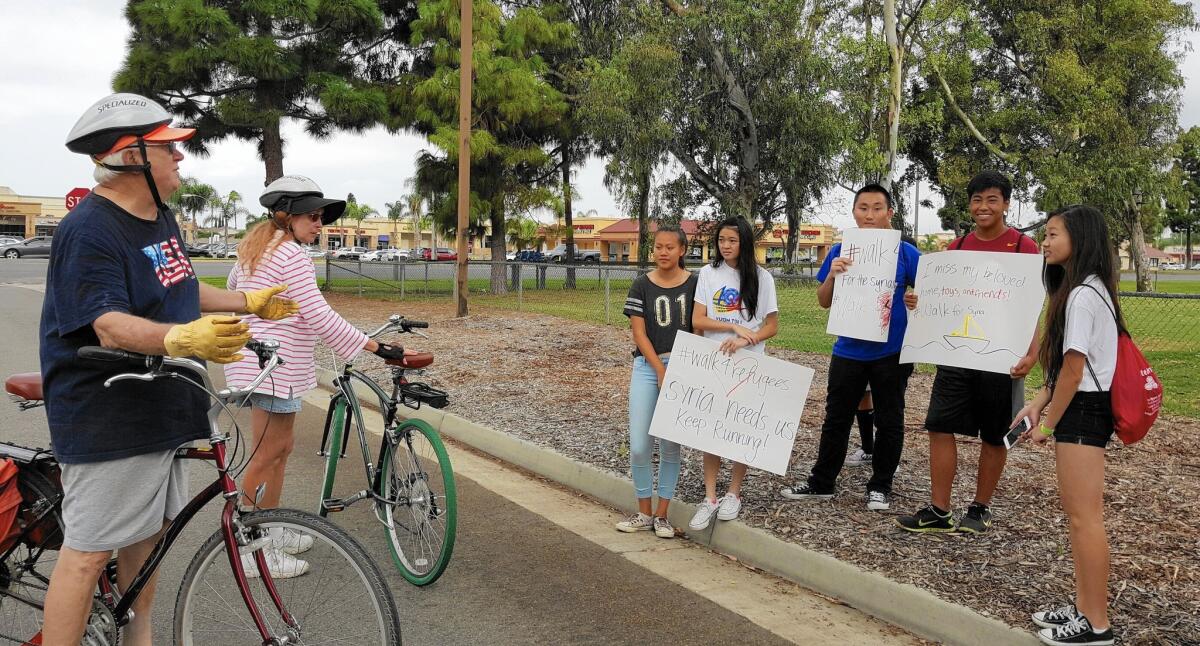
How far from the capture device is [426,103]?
26.7 meters

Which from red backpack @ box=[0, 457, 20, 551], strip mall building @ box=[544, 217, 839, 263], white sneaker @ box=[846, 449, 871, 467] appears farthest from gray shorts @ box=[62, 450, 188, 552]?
strip mall building @ box=[544, 217, 839, 263]

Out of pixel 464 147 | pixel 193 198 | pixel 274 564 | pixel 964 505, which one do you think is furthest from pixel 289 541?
pixel 193 198

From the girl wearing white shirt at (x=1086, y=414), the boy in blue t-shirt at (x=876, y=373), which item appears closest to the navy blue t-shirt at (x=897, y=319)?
the boy in blue t-shirt at (x=876, y=373)

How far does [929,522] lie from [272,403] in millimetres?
3640

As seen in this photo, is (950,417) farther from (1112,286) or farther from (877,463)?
(1112,286)

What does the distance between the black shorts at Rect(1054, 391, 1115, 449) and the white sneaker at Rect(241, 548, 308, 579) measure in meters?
3.05

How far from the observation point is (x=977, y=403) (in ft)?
16.6

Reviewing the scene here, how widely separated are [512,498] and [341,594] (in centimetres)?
A: 355

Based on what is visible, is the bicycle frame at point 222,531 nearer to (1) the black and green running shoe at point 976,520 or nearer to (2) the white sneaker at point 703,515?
(2) the white sneaker at point 703,515

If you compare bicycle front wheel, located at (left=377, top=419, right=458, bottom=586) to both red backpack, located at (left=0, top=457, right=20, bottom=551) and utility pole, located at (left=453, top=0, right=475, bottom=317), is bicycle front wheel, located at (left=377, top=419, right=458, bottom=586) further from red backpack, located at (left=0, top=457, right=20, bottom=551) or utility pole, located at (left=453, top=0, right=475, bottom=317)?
utility pole, located at (left=453, top=0, right=475, bottom=317)

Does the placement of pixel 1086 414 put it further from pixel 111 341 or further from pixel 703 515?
pixel 111 341

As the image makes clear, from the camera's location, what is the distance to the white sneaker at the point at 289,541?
9.43 feet

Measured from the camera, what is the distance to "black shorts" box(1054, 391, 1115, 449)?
3.72 metres

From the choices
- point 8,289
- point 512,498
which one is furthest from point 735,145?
point 512,498
